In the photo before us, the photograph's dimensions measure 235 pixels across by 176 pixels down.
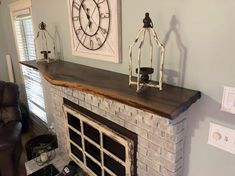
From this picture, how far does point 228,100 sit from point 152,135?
479 mm

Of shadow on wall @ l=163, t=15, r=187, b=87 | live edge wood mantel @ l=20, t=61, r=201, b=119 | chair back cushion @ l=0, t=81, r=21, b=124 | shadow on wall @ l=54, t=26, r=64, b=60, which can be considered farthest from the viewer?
chair back cushion @ l=0, t=81, r=21, b=124

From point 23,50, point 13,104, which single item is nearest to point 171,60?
point 13,104

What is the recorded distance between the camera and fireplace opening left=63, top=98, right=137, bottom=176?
148 cm

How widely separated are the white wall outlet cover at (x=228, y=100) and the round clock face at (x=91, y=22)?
0.89 metres

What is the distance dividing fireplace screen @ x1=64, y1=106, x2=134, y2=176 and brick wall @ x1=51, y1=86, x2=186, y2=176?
0.31 ft

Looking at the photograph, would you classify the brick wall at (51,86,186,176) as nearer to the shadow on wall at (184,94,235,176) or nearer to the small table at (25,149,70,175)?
the shadow on wall at (184,94,235,176)

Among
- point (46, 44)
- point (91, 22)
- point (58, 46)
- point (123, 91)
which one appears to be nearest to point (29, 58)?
point (46, 44)

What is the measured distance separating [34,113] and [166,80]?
9.20ft

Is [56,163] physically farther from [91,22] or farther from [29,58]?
[29,58]

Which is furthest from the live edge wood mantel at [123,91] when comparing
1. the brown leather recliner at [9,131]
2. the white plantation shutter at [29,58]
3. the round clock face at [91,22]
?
the white plantation shutter at [29,58]

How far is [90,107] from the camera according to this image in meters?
1.74

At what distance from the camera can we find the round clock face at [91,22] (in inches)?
60.2

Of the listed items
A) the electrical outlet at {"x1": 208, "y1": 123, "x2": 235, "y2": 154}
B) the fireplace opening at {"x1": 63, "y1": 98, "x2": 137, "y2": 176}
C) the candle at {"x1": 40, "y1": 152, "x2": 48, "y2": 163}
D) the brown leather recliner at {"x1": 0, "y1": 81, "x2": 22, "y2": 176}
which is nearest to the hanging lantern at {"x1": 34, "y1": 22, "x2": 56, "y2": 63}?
the fireplace opening at {"x1": 63, "y1": 98, "x2": 137, "y2": 176}

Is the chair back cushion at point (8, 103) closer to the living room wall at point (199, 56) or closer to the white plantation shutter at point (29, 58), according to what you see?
the white plantation shutter at point (29, 58)
